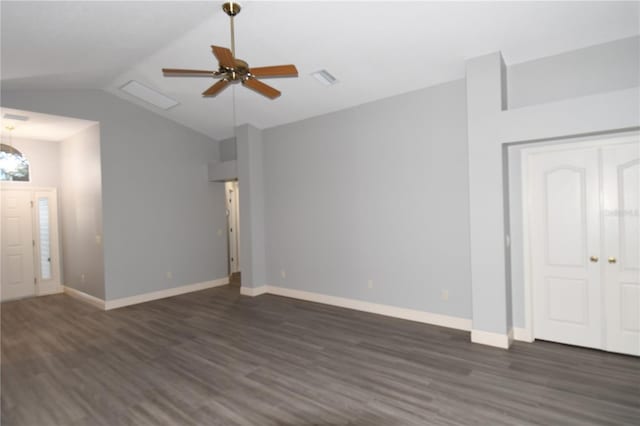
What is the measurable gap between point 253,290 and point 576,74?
5.64 m

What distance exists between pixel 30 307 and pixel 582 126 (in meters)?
8.61

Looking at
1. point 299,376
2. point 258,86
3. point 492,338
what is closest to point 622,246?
point 492,338

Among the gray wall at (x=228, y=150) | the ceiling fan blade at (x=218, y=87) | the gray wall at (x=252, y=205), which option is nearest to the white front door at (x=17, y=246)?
the gray wall at (x=228, y=150)

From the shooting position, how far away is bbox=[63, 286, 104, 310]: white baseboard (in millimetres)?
5891

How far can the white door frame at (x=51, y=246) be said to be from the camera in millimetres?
6867

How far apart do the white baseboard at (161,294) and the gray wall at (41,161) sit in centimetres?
318

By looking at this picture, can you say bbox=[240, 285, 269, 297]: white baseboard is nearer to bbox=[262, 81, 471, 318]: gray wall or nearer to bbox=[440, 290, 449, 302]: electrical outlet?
bbox=[262, 81, 471, 318]: gray wall

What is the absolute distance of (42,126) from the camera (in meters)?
5.87

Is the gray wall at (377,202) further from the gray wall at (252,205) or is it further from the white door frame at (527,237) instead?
the white door frame at (527,237)

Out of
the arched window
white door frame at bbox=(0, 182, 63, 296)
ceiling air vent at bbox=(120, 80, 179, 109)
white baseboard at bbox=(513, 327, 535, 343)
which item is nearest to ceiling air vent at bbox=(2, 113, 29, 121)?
the arched window

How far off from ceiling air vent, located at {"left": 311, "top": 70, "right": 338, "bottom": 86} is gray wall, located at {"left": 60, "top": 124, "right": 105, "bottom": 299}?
3.97 meters

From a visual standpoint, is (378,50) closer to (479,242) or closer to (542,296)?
(479,242)

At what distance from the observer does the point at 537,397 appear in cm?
273

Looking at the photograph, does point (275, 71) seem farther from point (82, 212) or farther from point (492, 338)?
point (82, 212)
